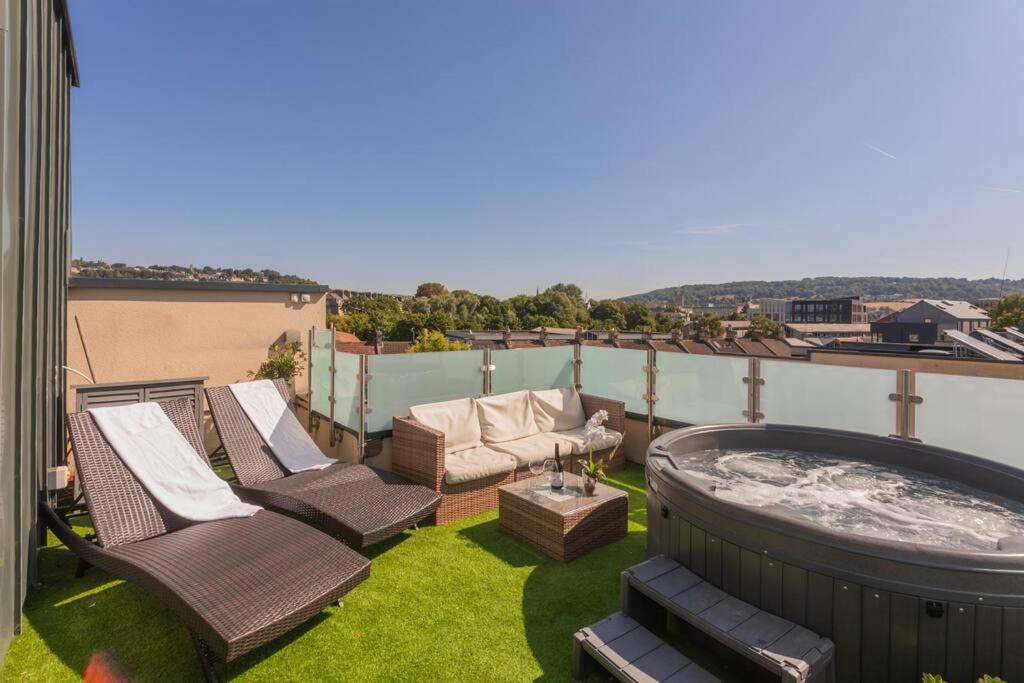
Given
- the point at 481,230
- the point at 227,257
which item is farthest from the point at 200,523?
the point at 227,257

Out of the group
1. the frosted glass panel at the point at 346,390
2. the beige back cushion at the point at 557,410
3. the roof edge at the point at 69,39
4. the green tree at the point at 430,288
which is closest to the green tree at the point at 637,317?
the green tree at the point at 430,288

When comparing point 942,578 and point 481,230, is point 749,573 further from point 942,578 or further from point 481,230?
point 481,230

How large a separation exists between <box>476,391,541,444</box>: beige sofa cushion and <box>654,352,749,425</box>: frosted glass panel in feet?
4.92

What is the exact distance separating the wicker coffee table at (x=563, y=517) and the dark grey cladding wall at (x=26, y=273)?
9.25 feet

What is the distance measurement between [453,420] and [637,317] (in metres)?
67.2

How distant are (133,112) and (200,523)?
42.4 ft

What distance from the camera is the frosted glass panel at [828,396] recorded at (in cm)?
420

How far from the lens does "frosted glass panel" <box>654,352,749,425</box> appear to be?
16.7ft

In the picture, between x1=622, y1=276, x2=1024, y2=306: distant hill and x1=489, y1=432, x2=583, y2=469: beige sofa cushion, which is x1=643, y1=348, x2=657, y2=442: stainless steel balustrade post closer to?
x1=489, y1=432, x2=583, y2=469: beige sofa cushion

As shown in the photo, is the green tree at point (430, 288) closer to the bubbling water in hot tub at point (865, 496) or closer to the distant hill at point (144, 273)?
the distant hill at point (144, 273)

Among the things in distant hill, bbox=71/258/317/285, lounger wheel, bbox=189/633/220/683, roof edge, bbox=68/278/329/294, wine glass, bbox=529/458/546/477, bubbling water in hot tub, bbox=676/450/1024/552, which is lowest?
lounger wheel, bbox=189/633/220/683

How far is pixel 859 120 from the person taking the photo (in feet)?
35.2

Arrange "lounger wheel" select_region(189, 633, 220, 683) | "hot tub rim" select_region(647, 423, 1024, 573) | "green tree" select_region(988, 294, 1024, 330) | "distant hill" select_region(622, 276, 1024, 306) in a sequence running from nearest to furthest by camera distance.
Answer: "hot tub rim" select_region(647, 423, 1024, 573) → "lounger wheel" select_region(189, 633, 220, 683) → "green tree" select_region(988, 294, 1024, 330) → "distant hill" select_region(622, 276, 1024, 306)

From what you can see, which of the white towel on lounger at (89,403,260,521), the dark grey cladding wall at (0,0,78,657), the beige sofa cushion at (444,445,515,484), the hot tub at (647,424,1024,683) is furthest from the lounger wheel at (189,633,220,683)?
the hot tub at (647,424,1024,683)
